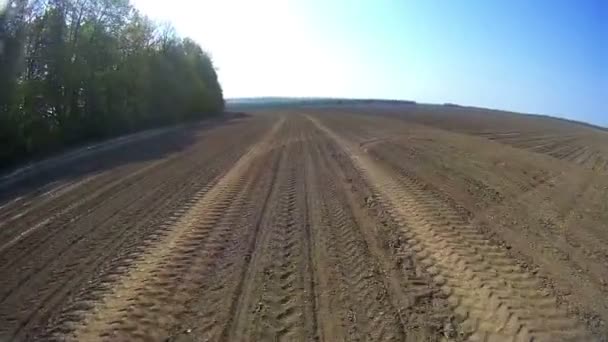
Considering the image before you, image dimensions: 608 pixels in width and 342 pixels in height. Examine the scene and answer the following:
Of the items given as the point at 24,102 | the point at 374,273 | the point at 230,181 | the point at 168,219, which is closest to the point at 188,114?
the point at 24,102

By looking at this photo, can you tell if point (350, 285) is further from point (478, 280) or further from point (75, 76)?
point (75, 76)

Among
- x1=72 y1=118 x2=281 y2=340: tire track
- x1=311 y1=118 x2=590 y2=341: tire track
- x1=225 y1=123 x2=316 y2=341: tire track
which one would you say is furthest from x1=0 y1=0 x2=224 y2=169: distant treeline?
x1=311 y1=118 x2=590 y2=341: tire track

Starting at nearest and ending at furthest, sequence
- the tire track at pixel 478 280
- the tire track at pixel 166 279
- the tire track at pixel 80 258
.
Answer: the tire track at pixel 478 280 → the tire track at pixel 166 279 → the tire track at pixel 80 258

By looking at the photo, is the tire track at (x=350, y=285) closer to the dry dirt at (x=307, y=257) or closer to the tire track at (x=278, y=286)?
the dry dirt at (x=307, y=257)

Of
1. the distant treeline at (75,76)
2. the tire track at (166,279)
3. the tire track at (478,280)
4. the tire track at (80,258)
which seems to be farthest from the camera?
the distant treeline at (75,76)

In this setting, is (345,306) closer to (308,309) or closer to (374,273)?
(308,309)

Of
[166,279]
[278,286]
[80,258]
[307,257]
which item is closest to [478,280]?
[307,257]

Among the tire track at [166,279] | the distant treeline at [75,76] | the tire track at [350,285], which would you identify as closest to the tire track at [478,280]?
the tire track at [350,285]
